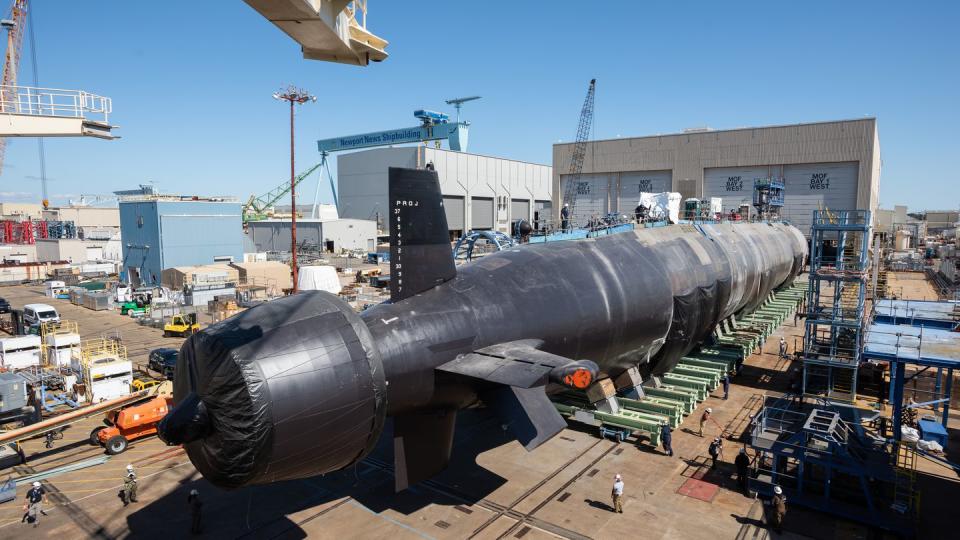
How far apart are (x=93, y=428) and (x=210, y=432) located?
18.9 meters

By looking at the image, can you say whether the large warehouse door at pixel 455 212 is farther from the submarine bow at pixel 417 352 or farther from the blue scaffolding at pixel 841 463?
the blue scaffolding at pixel 841 463

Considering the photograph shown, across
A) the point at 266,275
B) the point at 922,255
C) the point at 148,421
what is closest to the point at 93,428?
the point at 148,421

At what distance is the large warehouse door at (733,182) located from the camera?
222 feet

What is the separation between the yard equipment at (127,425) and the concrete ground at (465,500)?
548 millimetres

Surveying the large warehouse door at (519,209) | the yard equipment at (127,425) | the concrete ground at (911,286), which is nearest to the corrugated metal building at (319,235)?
the large warehouse door at (519,209)

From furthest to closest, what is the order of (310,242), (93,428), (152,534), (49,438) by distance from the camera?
(310,242), (93,428), (49,438), (152,534)

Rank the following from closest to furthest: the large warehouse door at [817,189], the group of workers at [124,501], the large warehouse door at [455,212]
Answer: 1. the group of workers at [124,501]
2. the large warehouse door at [817,189]
3. the large warehouse door at [455,212]

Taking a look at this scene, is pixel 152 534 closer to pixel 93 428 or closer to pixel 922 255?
pixel 93 428

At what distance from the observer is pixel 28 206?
164625 millimetres

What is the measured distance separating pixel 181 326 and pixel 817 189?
220ft

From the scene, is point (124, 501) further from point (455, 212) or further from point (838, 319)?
point (455, 212)

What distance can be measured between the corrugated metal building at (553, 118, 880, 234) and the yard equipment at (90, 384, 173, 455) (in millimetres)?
53144

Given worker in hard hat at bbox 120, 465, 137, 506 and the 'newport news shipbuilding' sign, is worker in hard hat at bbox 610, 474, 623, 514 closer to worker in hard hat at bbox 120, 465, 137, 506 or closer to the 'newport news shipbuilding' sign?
worker in hard hat at bbox 120, 465, 137, 506

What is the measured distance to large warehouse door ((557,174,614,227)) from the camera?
259 feet
